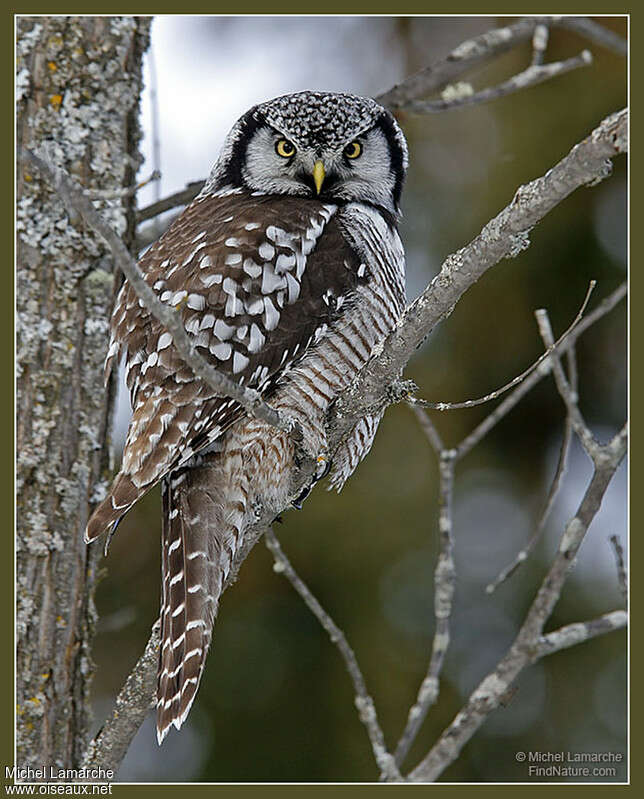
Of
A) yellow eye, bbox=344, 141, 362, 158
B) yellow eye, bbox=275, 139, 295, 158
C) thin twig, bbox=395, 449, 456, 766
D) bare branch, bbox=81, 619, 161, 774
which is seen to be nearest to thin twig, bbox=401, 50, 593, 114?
yellow eye, bbox=344, 141, 362, 158

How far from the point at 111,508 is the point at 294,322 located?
83cm

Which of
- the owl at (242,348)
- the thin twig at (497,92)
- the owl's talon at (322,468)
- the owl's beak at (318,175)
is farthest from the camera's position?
the thin twig at (497,92)

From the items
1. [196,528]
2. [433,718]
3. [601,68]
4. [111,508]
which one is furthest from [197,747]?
[601,68]

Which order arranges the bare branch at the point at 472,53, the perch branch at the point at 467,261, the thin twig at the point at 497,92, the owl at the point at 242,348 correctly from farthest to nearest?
the bare branch at the point at 472,53 → the thin twig at the point at 497,92 → the owl at the point at 242,348 → the perch branch at the point at 467,261

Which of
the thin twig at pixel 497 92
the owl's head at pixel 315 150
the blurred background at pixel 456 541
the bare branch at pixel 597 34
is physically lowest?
the blurred background at pixel 456 541

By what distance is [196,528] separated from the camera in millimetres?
2918

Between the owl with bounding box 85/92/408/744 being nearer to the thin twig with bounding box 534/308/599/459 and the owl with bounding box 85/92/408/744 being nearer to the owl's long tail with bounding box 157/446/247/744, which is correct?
the owl's long tail with bounding box 157/446/247/744

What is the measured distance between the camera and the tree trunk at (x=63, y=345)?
307 cm

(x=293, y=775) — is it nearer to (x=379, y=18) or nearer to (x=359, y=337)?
Answer: (x=359, y=337)

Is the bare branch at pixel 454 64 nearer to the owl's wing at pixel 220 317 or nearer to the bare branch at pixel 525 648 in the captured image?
the owl's wing at pixel 220 317

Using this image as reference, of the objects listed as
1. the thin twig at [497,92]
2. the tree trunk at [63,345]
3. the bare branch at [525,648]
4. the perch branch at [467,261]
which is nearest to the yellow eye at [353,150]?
the thin twig at [497,92]

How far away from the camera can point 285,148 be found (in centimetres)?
355

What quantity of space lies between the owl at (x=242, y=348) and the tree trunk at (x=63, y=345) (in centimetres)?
21

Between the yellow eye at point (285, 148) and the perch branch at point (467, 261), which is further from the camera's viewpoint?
the yellow eye at point (285, 148)
